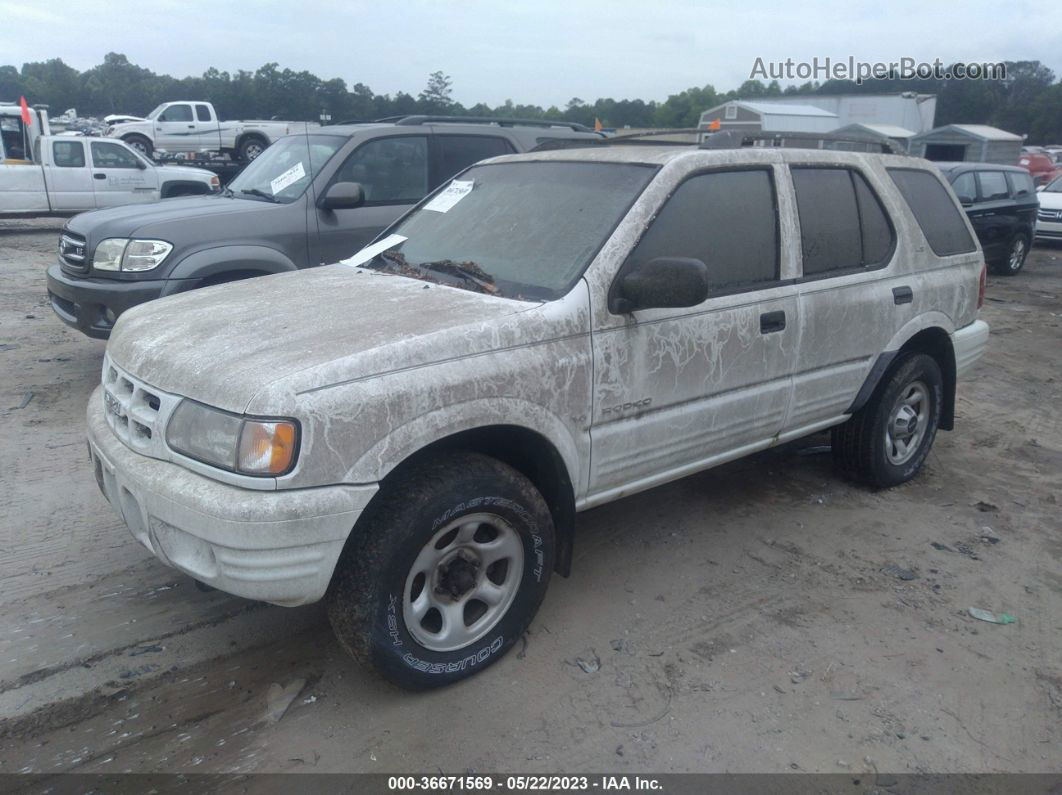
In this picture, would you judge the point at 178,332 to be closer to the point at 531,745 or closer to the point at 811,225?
the point at 531,745

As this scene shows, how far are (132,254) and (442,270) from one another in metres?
3.16

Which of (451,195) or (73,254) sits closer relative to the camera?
(451,195)

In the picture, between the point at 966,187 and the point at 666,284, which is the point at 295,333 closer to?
the point at 666,284

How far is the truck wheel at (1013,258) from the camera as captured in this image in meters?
13.7

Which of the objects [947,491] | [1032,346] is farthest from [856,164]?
[1032,346]

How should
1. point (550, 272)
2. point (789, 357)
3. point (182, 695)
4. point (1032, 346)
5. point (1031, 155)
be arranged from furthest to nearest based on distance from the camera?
point (1031, 155)
point (1032, 346)
point (789, 357)
point (550, 272)
point (182, 695)

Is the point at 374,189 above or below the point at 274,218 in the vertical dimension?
above

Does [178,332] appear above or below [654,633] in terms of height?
above

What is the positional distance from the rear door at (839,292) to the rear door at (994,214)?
391 inches

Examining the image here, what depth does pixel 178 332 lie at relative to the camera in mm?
3088

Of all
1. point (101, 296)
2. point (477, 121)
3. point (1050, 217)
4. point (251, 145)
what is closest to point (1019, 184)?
point (1050, 217)

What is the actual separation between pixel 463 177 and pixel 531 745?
8.97 feet

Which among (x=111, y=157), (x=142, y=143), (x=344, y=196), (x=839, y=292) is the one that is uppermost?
(x=142, y=143)

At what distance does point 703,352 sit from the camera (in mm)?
3527
